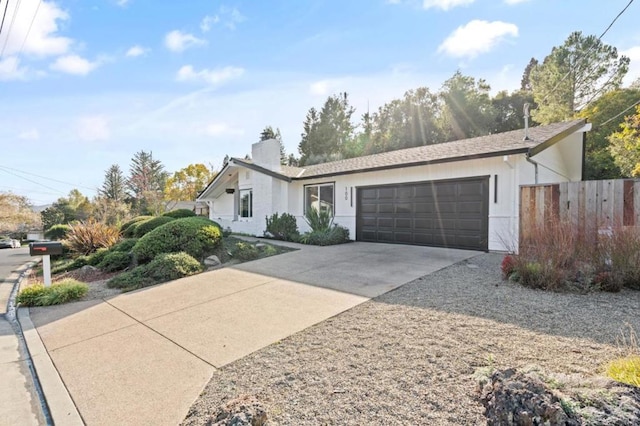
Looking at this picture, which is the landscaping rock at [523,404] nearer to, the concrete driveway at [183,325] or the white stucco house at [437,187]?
the concrete driveway at [183,325]

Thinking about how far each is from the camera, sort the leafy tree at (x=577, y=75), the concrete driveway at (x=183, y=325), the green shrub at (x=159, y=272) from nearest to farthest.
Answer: the concrete driveway at (x=183, y=325) → the green shrub at (x=159, y=272) → the leafy tree at (x=577, y=75)

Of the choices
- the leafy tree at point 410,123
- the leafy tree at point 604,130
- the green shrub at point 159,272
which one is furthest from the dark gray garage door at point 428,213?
the leafy tree at point 410,123

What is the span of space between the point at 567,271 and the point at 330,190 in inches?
370

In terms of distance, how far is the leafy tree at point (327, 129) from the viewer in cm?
3872

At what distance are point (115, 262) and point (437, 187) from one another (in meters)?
9.87

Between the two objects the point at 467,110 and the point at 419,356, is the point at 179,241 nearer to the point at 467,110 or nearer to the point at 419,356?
the point at 419,356

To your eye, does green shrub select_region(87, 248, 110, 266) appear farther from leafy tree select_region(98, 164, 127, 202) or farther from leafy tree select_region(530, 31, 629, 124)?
leafy tree select_region(98, 164, 127, 202)

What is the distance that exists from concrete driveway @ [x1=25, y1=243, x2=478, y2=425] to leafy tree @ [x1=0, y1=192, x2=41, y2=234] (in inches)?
1280

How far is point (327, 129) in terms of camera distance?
129ft

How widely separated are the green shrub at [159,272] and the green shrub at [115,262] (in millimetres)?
1500

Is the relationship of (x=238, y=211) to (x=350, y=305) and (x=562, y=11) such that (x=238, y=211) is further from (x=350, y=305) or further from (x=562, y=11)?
(x=562, y=11)

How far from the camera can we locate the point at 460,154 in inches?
373

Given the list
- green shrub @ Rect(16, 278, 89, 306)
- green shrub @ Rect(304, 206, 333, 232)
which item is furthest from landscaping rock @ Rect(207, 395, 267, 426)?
green shrub @ Rect(304, 206, 333, 232)

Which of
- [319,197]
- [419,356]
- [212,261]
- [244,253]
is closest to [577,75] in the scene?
[319,197]
